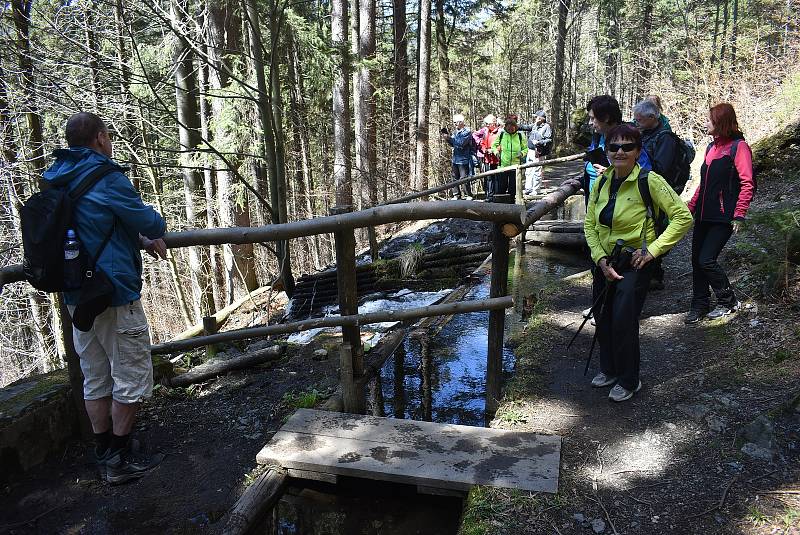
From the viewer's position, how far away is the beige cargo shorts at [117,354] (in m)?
3.23

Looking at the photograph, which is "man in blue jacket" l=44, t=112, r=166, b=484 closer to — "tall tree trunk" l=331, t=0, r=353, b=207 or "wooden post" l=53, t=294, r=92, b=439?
"wooden post" l=53, t=294, r=92, b=439

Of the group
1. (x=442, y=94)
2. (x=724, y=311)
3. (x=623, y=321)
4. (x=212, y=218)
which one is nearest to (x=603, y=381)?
(x=623, y=321)

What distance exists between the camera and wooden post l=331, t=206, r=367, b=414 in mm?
3861

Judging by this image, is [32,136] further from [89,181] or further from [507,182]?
[507,182]

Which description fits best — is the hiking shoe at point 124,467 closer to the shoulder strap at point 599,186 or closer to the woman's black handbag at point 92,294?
the woman's black handbag at point 92,294

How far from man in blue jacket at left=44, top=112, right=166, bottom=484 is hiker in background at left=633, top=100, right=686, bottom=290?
4001 mm

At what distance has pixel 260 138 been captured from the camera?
1117cm

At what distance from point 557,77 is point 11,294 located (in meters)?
22.3

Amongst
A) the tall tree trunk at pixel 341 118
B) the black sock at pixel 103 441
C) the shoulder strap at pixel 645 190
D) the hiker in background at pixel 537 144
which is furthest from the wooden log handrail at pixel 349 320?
the hiker in background at pixel 537 144

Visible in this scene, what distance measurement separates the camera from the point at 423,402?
4887 millimetres

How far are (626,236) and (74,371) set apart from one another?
4.00 m

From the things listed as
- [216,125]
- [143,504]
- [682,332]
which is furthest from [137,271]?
[216,125]

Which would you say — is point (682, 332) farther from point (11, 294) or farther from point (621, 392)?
point (11, 294)

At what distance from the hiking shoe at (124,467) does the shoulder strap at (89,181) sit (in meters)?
1.71
